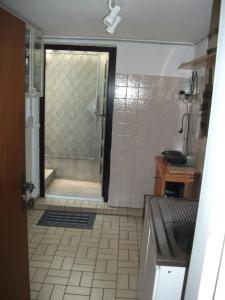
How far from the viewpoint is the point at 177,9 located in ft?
6.11

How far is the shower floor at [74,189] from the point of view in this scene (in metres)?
3.64

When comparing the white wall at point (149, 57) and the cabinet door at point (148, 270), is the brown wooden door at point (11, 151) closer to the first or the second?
the cabinet door at point (148, 270)

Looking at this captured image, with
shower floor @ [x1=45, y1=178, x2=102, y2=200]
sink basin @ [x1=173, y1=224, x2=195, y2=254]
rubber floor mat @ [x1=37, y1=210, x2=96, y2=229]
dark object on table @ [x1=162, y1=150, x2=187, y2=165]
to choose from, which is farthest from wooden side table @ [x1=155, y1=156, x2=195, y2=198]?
shower floor @ [x1=45, y1=178, x2=102, y2=200]

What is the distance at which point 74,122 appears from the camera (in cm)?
405

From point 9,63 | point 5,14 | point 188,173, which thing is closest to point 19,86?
point 9,63

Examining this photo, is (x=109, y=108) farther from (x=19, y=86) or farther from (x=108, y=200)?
(x=19, y=86)

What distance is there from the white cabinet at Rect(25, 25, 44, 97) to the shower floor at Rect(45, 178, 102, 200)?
4.59 ft

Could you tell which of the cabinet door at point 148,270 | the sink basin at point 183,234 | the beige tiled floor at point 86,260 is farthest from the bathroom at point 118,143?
the sink basin at point 183,234

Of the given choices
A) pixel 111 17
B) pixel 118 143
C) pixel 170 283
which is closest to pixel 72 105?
pixel 118 143

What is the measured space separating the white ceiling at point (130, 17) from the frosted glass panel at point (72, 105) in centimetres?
97

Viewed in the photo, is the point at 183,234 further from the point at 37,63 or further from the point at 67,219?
the point at 37,63

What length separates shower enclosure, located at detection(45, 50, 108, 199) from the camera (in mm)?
3842

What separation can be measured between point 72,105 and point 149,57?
1408 mm

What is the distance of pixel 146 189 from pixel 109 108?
106cm
